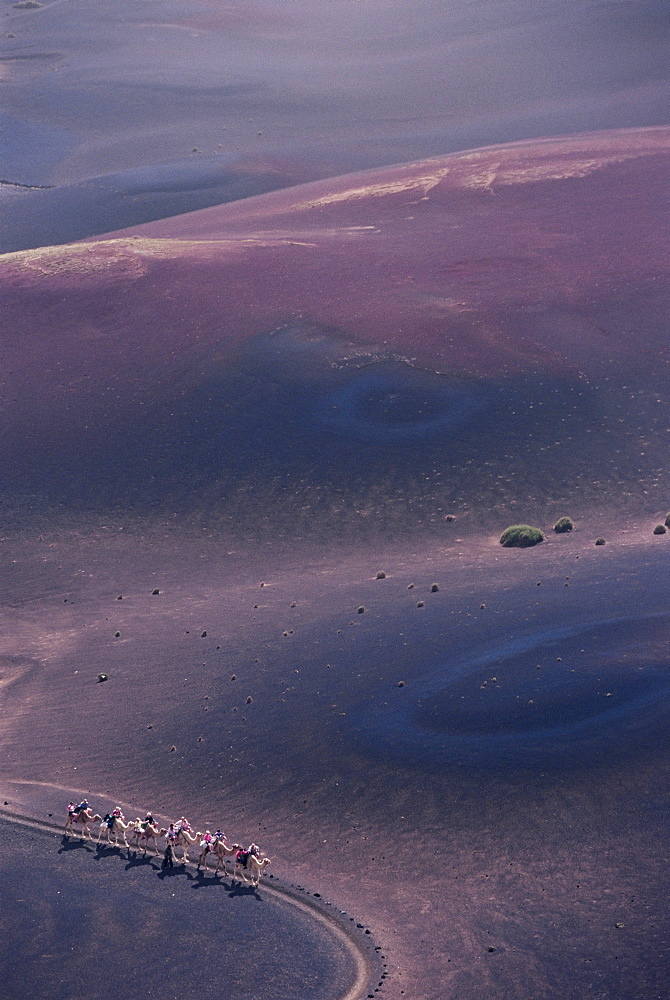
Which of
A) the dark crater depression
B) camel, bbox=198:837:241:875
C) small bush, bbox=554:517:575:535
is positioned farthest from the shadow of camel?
small bush, bbox=554:517:575:535

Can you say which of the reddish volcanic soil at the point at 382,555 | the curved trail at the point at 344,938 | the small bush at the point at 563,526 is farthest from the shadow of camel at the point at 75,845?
the small bush at the point at 563,526

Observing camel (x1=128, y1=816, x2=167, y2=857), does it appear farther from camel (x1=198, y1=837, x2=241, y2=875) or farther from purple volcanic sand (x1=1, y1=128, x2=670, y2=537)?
purple volcanic sand (x1=1, y1=128, x2=670, y2=537)

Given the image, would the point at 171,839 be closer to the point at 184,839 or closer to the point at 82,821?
the point at 184,839

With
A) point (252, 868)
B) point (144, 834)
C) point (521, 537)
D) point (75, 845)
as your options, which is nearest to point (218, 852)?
point (252, 868)

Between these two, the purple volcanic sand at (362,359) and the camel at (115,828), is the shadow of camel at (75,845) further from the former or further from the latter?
the purple volcanic sand at (362,359)

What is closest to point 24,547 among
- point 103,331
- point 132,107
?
point 103,331

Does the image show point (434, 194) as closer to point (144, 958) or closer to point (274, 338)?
point (274, 338)

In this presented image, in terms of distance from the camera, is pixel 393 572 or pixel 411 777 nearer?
pixel 411 777
